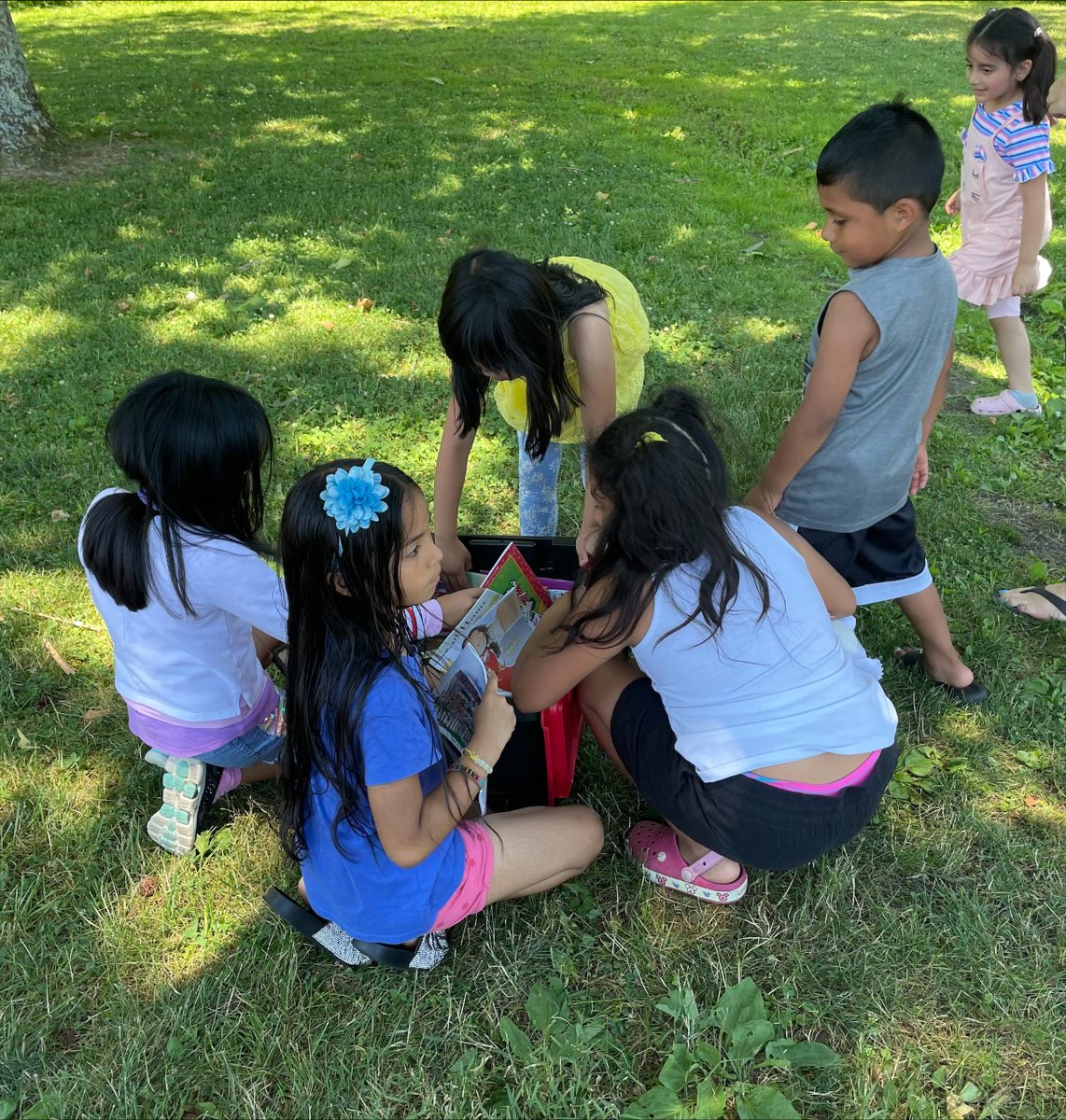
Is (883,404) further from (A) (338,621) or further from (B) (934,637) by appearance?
(A) (338,621)

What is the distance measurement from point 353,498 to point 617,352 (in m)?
1.27

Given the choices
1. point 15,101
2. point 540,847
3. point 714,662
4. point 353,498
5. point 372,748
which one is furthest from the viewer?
point 15,101

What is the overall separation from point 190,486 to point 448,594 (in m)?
0.76

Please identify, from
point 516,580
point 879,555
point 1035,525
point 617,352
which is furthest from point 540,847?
point 1035,525

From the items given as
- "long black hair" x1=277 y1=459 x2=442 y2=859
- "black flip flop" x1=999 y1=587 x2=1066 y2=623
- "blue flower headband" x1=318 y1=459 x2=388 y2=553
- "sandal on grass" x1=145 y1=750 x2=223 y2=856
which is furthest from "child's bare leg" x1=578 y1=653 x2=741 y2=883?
"black flip flop" x1=999 y1=587 x2=1066 y2=623

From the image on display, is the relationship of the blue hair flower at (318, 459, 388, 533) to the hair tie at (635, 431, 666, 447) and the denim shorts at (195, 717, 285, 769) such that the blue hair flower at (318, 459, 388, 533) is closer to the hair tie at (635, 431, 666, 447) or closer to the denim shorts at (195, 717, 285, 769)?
the hair tie at (635, 431, 666, 447)

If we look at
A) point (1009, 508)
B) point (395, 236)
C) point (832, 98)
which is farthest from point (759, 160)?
point (1009, 508)

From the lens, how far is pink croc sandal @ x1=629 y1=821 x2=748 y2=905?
6.86 feet

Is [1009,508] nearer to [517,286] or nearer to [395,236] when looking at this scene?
[517,286]

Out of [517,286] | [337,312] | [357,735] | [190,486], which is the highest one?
[517,286]

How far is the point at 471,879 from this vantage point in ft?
6.39

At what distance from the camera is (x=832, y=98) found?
27.5ft

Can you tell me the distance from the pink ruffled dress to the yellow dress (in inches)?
79.2

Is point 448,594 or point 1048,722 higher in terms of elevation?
point 448,594
